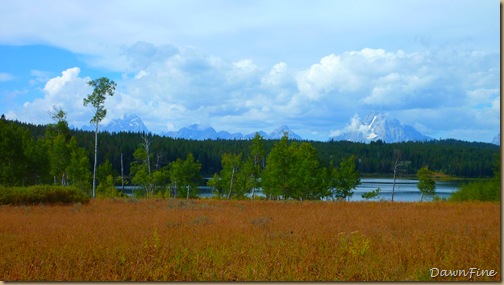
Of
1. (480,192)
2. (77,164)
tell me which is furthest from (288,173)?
(77,164)

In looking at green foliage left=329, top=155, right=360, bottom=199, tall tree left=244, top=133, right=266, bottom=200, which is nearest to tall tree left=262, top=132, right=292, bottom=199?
tall tree left=244, top=133, right=266, bottom=200

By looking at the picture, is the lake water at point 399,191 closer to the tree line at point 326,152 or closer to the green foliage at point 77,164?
the tree line at point 326,152

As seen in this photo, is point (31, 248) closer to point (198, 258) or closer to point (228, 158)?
point (198, 258)

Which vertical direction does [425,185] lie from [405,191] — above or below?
above

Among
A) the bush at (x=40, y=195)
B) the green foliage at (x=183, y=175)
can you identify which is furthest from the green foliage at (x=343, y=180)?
the bush at (x=40, y=195)

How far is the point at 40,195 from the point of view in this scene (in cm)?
2283

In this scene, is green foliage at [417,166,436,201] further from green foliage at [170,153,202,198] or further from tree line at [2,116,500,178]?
green foliage at [170,153,202,198]

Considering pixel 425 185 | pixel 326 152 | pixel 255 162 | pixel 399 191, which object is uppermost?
pixel 326 152

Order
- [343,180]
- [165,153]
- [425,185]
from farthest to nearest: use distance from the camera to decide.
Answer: [165,153] < [425,185] < [343,180]

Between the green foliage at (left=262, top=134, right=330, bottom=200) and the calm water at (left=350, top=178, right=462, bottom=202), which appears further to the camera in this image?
the calm water at (left=350, top=178, right=462, bottom=202)

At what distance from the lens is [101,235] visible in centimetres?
1168

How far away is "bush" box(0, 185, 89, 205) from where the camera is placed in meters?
22.2

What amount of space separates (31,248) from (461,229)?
11320mm

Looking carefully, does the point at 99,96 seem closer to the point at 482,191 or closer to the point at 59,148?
the point at 59,148
